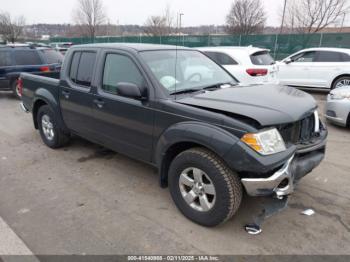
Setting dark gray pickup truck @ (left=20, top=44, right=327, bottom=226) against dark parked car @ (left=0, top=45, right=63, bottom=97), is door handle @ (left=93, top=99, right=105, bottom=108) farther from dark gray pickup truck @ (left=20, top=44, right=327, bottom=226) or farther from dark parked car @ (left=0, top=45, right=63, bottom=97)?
dark parked car @ (left=0, top=45, right=63, bottom=97)

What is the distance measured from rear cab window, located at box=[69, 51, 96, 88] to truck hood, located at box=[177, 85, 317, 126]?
1.70 metres

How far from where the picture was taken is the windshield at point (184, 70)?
3.58 meters

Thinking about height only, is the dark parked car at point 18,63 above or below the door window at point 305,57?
below

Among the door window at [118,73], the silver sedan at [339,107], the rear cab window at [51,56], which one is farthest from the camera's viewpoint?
the rear cab window at [51,56]

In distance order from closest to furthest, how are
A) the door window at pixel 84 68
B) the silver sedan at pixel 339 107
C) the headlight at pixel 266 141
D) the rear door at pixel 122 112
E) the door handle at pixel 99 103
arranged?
the headlight at pixel 266 141 < the rear door at pixel 122 112 < the door handle at pixel 99 103 < the door window at pixel 84 68 < the silver sedan at pixel 339 107

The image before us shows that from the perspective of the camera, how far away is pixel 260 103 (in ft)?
10.00

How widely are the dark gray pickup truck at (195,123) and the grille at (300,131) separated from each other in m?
0.01

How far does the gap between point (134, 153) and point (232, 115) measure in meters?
1.49

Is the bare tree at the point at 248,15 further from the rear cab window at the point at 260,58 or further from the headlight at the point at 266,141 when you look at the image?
the headlight at the point at 266,141

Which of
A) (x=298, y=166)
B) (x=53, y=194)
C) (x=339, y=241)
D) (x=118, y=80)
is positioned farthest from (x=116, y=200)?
(x=339, y=241)

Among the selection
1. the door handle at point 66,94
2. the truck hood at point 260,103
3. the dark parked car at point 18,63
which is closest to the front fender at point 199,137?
the truck hood at point 260,103

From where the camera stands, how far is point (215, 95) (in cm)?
332

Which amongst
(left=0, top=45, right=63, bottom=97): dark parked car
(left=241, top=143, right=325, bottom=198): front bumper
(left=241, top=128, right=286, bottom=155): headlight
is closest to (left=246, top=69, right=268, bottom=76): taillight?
(left=241, top=143, right=325, bottom=198): front bumper

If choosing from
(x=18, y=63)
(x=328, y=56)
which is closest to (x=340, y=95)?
(x=328, y=56)
